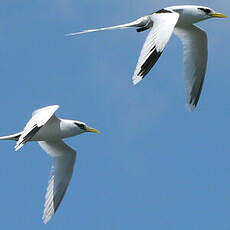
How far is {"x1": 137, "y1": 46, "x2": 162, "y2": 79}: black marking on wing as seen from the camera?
720 inches

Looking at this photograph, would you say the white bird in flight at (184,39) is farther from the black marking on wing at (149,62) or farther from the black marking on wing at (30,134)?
the black marking on wing at (30,134)

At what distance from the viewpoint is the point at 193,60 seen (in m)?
23.5

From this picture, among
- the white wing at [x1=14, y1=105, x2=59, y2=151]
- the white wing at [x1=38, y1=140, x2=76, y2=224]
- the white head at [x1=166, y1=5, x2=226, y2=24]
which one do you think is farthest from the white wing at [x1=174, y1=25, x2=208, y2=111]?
the white wing at [x1=14, y1=105, x2=59, y2=151]

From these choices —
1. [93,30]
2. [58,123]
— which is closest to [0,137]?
[58,123]

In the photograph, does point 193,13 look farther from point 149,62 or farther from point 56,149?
point 56,149

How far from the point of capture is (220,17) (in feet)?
74.3

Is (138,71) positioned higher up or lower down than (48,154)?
higher up

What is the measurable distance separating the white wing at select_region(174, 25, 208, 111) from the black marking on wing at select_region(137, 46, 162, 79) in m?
4.73

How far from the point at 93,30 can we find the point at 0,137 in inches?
148

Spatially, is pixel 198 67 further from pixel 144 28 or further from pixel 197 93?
pixel 144 28

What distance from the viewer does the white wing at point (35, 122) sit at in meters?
19.1

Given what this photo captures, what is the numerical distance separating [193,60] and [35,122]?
5.69 m

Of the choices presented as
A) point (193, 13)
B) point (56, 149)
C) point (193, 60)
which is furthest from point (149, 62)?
point (56, 149)

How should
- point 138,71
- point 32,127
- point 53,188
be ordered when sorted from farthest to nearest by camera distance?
point 53,188 < point 32,127 < point 138,71
